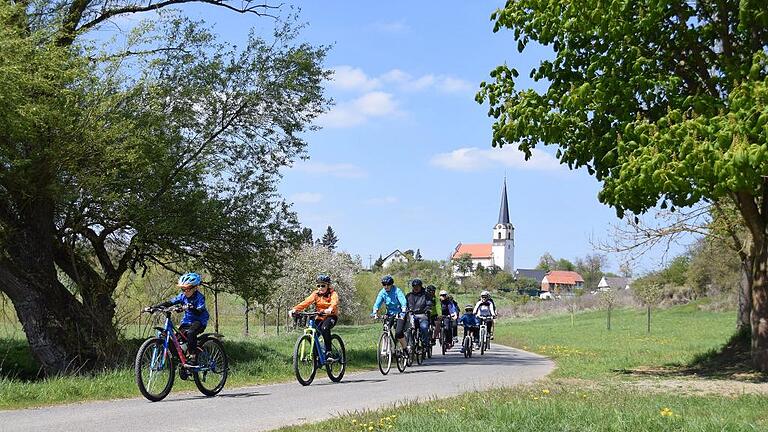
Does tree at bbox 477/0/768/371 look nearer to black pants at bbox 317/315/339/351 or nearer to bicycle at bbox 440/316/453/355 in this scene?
black pants at bbox 317/315/339/351

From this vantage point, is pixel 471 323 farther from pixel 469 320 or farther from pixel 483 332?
pixel 483 332

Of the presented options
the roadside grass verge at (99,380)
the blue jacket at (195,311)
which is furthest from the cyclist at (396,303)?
the blue jacket at (195,311)

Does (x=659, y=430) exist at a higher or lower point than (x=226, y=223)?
lower

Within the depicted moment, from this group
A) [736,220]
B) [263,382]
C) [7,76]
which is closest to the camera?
[7,76]

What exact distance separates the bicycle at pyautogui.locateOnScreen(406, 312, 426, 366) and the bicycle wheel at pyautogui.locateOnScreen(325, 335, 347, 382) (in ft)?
10.9

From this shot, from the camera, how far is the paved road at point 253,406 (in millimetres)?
8062

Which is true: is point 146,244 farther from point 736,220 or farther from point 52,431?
point 736,220

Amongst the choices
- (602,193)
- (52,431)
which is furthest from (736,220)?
(52,431)

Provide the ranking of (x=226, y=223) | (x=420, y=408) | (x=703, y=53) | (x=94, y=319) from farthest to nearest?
(x=226, y=223), (x=94, y=319), (x=703, y=53), (x=420, y=408)

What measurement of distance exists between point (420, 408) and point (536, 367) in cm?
1010

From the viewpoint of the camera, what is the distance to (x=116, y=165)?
14.1 m

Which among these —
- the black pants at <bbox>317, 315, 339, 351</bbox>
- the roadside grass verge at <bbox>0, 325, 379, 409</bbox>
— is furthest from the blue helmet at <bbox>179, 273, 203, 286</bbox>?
the black pants at <bbox>317, 315, 339, 351</bbox>

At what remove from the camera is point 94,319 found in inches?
623

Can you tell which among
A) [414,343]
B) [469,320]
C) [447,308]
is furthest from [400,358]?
[447,308]
